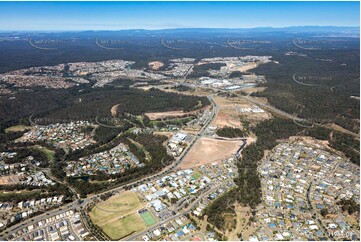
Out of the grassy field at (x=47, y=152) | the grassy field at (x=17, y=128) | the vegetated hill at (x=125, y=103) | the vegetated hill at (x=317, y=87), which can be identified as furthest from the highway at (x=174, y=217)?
the grassy field at (x=17, y=128)

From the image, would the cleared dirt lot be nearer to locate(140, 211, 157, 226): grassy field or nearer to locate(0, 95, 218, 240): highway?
locate(0, 95, 218, 240): highway

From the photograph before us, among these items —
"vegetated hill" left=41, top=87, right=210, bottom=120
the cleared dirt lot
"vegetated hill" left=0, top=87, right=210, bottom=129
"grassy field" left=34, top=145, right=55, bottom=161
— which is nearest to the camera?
the cleared dirt lot

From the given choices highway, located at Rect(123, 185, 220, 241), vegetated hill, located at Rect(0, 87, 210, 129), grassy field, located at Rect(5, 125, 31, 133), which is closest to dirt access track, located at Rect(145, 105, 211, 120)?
vegetated hill, located at Rect(0, 87, 210, 129)

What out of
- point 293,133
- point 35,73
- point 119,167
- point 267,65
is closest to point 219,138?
point 293,133

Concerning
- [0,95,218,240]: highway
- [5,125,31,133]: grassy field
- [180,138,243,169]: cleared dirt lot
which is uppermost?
[0,95,218,240]: highway

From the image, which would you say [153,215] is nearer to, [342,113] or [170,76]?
[342,113]

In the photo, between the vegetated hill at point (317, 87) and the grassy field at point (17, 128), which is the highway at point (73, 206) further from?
the vegetated hill at point (317, 87)
